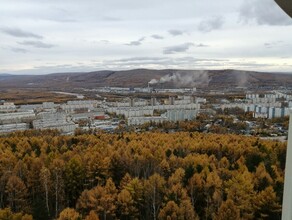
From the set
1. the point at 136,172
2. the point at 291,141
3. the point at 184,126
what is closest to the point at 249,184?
the point at 136,172

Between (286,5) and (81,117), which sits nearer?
(286,5)

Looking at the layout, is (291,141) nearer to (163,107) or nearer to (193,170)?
(193,170)

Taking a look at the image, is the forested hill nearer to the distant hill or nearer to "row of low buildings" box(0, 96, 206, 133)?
"row of low buildings" box(0, 96, 206, 133)

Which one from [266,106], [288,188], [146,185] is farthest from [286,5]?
[266,106]

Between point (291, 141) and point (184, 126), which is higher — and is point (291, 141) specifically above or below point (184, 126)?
above

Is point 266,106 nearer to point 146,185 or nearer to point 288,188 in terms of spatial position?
point 146,185

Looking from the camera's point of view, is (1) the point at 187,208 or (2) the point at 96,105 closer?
(1) the point at 187,208

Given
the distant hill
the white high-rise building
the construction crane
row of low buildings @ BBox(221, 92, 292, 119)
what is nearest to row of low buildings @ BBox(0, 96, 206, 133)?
row of low buildings @ BBox(221, 92, 292, 119)
